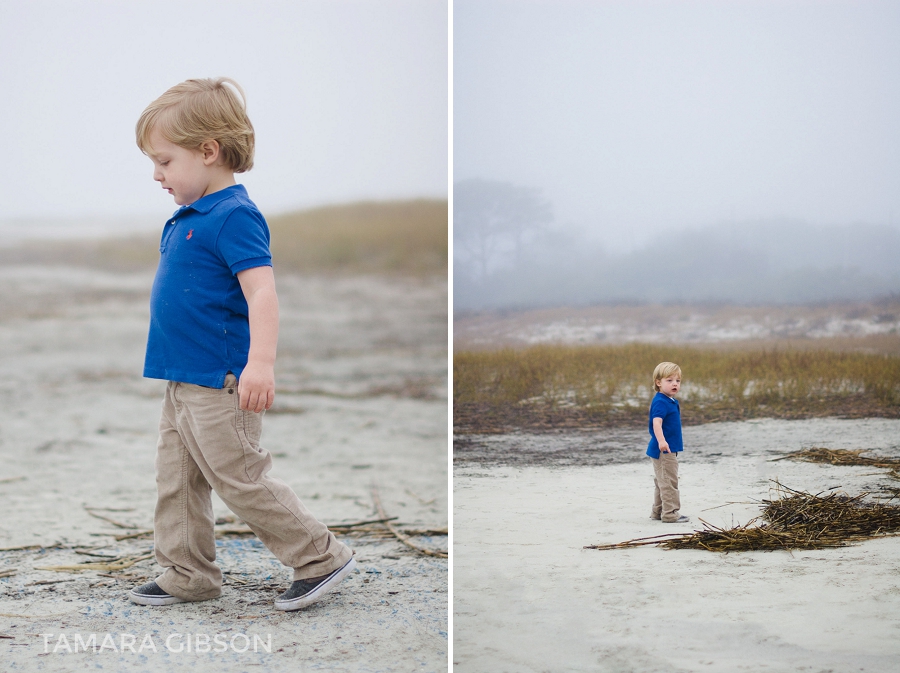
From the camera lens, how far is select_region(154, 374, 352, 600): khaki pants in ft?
6.25

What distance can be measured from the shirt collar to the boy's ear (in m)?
0.07

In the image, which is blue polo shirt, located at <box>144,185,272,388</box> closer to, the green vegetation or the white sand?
the white sand

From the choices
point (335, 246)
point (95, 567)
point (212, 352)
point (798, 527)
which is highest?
point (335, 246)

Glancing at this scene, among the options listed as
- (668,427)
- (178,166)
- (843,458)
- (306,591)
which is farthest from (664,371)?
(178,166)

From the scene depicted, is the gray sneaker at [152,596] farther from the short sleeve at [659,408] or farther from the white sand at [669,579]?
the short sleeve at [659,408]

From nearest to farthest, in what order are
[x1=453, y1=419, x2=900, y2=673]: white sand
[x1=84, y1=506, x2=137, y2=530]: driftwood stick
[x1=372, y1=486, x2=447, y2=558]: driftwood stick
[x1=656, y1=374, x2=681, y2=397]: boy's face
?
A: [x1=453, y1=419, x2=900, y2=673]: white sand
[x1=656, y1=374, x2=681, y2=397]: boy's face
[x1=372, y1=486, x2=447, y2=558]: driftwood stick
[x1=84, y1=506, x2=137, y2=530]: driftwood stick

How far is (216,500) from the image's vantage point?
10.1ft

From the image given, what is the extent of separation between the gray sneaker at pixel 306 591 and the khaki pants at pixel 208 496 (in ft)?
0.05

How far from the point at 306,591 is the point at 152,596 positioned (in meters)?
0.35

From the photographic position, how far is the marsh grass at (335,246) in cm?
711

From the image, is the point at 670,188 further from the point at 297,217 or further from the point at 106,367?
the point at 297,217

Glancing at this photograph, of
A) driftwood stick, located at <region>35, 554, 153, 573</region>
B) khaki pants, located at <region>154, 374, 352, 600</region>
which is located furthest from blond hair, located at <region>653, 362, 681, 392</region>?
driftwood stick, located at <region>35, 554, 153, 573</region>

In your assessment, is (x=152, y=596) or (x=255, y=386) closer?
(x=255, y=386)

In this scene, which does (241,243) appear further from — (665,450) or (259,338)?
(665,450)
